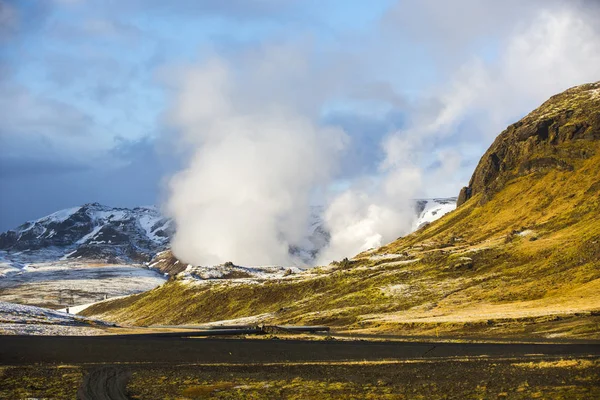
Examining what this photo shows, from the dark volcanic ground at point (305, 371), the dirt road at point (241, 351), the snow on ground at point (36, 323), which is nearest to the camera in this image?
the dark volcanic ground at point (305, 371)

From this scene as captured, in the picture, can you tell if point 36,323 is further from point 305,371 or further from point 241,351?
point 305,371

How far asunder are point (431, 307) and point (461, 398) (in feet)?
411

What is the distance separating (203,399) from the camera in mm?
35062

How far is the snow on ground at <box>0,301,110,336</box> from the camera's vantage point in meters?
104

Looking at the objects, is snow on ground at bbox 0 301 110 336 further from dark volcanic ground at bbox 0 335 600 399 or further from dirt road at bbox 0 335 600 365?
dark volcanic ground at bbox 0 335 600 399

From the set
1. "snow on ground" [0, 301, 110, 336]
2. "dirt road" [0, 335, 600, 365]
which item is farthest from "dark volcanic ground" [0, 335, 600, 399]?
"snow on ground" [0, 301, 110, 336]

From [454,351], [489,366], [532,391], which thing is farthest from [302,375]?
[454,351]

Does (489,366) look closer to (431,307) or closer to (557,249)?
(431,307)

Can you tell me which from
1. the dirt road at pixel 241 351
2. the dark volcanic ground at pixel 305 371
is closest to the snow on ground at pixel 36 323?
the dirt road at pixel 241 351

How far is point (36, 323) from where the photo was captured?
122000 mm

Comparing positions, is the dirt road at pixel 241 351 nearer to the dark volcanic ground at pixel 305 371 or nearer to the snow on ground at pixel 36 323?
the dark volcanic ground at pixel 305 371

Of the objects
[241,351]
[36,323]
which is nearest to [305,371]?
[241,351]

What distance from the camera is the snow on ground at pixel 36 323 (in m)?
104

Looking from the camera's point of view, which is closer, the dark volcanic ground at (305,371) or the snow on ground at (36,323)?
the dark volcanic ground at (305,371)
